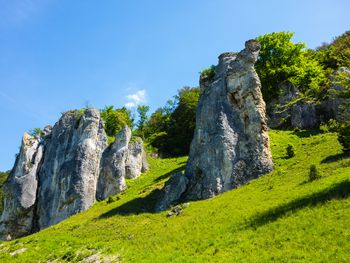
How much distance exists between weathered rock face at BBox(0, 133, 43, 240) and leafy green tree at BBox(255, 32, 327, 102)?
1554 inches

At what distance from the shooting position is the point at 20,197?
56188 millimetres

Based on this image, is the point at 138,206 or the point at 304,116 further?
the point at 304,116

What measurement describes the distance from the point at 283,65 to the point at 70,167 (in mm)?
39236

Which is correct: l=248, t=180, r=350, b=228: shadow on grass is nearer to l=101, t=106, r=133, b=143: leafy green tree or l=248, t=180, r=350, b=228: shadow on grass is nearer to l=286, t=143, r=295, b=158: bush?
l=286, t=143, r=295, b=158: bush

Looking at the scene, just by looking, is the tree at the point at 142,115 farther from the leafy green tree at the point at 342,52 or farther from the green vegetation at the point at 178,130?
the leafy green tree at the point at 342,52

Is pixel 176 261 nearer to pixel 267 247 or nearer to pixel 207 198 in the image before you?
pixel 267 247

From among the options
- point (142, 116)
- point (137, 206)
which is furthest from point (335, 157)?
point (142, 116)

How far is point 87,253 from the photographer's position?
30984 mm

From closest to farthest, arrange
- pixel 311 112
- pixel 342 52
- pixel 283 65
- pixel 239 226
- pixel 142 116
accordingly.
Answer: pixel 239 226
pixel 342 52
pixel 311 112
pixel 283 65
pixel 142 116

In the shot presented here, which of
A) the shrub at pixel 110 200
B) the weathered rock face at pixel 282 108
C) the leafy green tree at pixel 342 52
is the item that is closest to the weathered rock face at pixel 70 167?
the shrub at pixel 110 200

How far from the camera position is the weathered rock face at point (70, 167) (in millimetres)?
51281

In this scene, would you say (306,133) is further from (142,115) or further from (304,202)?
(142,115)

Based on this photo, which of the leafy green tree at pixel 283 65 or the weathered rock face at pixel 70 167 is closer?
the weathered rock face at pixel 70 167

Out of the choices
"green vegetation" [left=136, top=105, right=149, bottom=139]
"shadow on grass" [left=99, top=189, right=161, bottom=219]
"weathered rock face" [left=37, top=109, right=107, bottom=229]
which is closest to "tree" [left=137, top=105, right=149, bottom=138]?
"green vegetation" [left=136, top=105, right=149, bottom=139]
